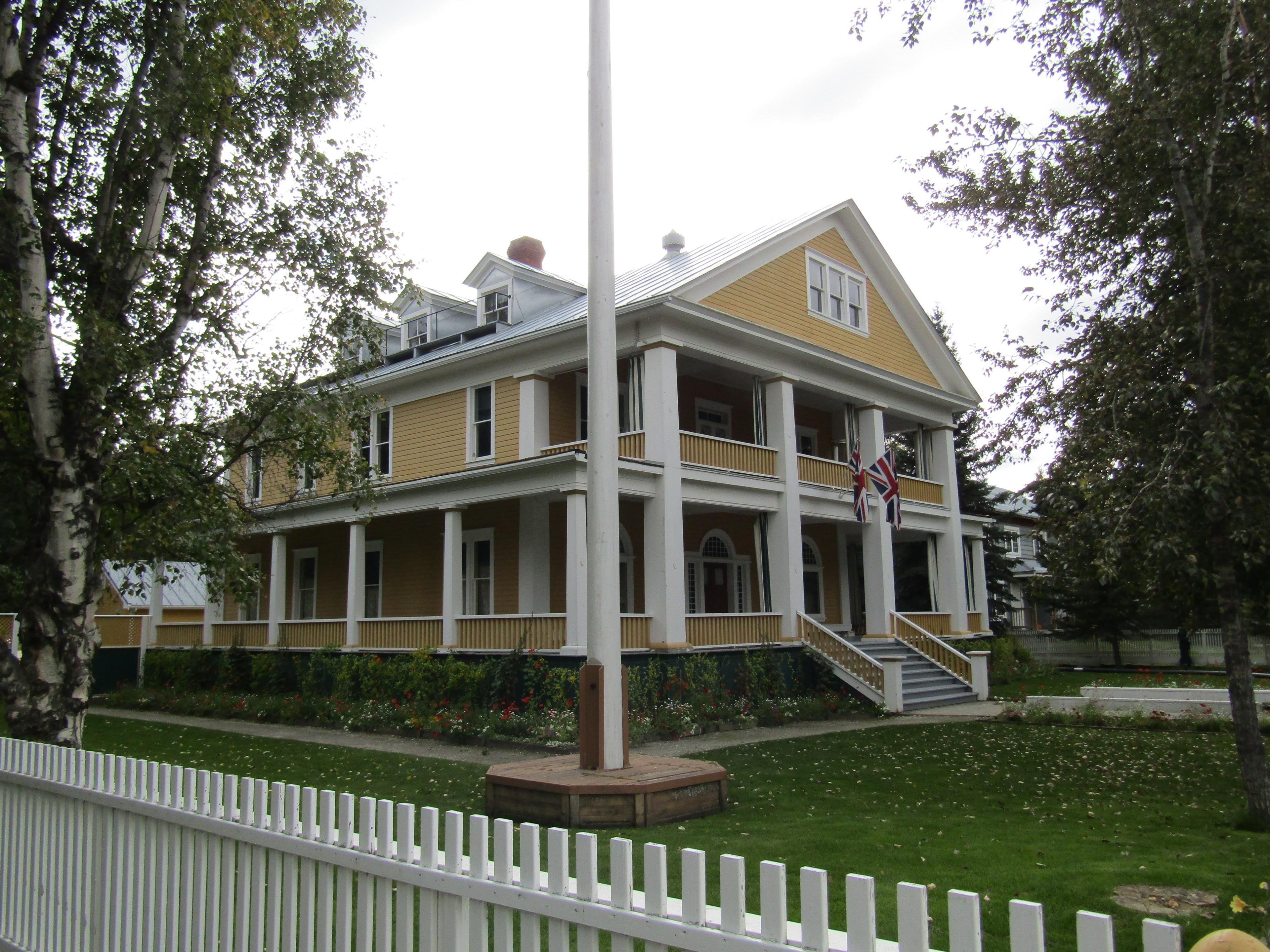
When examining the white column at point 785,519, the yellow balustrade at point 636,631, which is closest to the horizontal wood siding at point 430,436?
the yellow balustrade at point 636,631

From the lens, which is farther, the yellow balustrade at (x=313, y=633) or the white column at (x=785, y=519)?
the yellow balustrade at (x=313, y=633)

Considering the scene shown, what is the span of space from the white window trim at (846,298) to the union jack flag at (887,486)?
15.0 feet

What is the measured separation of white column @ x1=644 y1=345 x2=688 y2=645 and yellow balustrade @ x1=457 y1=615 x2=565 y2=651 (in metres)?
1.80

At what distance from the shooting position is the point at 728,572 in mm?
24469

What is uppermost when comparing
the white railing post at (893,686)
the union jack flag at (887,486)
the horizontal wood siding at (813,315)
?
the horizontal wood siding at (813,315)

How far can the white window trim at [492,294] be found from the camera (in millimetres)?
24750

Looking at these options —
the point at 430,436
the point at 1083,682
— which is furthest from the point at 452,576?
the point at 1083,682

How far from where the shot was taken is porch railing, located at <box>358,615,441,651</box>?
20422 mm

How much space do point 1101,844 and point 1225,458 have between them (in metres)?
3.15

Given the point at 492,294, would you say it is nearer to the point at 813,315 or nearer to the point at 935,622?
the point at 813,315

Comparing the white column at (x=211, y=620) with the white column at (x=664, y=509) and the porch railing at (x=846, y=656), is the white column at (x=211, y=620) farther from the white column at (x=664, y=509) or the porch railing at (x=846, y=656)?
the porch railing at (x=846, y=656)

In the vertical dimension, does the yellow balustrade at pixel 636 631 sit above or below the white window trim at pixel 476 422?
below

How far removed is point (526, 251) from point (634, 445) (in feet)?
38.2

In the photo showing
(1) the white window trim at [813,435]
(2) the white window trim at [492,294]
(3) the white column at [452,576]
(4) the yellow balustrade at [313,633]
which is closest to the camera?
(3) the white column at [452,576]
